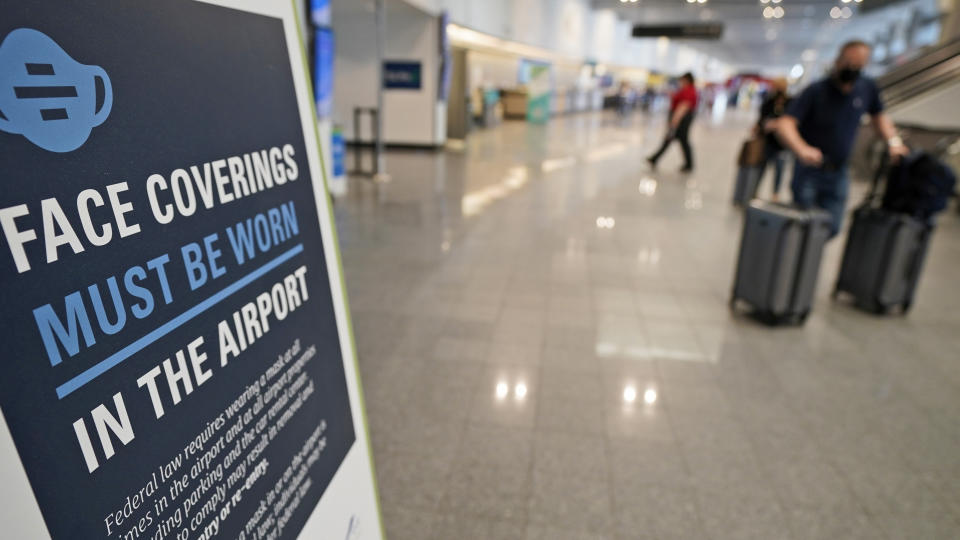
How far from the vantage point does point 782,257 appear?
11.7 feet

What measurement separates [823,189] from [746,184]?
139 inches

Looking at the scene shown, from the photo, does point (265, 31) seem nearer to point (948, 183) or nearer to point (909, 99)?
point (948, 183)

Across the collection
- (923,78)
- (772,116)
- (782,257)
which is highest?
(923,78)

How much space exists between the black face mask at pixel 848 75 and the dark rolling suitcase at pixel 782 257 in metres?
0.83

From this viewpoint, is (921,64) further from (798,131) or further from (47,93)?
(47,93)

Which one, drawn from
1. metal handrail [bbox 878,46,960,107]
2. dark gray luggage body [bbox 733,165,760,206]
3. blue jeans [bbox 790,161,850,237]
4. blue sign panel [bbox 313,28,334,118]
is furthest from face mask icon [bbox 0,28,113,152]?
dark gray luggage body [bbox 733,165,760,206]

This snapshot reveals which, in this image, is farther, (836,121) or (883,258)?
(883,258)

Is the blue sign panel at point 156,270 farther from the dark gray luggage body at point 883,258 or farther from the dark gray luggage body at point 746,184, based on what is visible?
the dark gray luggage body at point 746,184

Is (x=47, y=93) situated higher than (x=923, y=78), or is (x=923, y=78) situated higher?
(x=47, y=93)

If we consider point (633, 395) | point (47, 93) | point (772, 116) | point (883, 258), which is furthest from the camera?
point (772, 116)

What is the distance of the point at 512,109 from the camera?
20.9m

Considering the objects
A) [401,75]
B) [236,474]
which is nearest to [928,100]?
[236,474]

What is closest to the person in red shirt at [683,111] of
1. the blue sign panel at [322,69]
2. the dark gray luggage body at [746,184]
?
the dark gray luggage body at [746,184]

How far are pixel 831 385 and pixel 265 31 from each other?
308 centimetres
